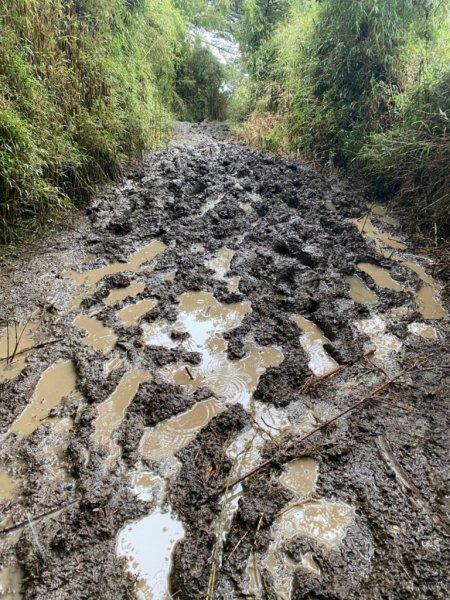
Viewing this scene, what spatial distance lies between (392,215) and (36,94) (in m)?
4.55

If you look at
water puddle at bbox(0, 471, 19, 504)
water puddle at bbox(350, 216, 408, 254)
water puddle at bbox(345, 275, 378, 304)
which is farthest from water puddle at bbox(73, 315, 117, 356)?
water puddle at bbox(350, 216, 408, 254)

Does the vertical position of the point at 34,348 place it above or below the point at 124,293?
below

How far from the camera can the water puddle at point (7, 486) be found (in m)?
1.85

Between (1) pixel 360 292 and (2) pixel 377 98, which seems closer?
(1) pixel 360 292

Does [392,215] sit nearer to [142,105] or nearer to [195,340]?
[195,340]

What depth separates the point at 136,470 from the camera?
1993mm

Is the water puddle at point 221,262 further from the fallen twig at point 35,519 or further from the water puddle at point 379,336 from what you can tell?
the fallen twig at point 35,519

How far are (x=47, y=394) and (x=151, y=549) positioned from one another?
1232mm

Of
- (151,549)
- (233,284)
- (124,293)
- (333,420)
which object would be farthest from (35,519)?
(233,284)

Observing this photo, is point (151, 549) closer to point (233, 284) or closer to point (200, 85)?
point (233, 284)

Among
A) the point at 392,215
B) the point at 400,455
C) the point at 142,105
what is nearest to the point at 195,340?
the point at 400,455

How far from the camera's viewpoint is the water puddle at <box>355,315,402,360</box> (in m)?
2.87

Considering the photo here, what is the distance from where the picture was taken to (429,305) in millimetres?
3467

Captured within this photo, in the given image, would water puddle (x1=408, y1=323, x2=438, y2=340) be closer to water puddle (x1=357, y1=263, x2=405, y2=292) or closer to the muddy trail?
the muddy trail
